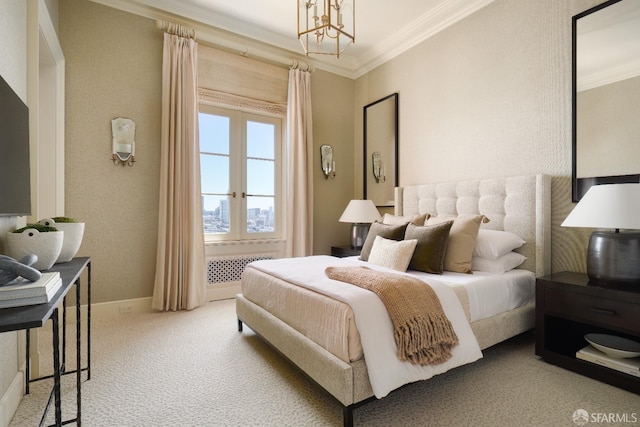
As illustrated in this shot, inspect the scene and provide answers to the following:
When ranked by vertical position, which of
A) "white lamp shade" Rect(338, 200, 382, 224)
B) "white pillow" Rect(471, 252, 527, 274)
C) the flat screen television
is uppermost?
the flat screen television

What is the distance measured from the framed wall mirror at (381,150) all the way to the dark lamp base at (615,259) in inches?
89.3

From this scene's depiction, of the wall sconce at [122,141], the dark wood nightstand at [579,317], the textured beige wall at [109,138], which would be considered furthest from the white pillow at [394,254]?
the wall sconce at [122,141]

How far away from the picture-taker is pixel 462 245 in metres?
2.48

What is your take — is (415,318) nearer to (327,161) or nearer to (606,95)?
(606,95)

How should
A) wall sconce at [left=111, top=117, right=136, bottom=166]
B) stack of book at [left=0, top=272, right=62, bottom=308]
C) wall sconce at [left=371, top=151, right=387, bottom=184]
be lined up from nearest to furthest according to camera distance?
stack of book at [left=0, top=272, right=62, bottom=308], wall sconce at [left=111, top=117, right=136, bottom=166], wall sconce at [left=371, top=151, right=387, bottom=184]

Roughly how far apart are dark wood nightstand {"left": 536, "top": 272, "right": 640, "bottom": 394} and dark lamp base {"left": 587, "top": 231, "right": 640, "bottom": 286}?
0.20ft

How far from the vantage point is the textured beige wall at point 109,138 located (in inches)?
119

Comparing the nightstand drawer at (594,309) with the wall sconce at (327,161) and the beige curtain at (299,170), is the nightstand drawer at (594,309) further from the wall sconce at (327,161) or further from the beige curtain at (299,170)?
the wall sconce at (327,161)

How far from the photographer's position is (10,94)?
1.47 meters

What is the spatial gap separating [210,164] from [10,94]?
7.56 ft

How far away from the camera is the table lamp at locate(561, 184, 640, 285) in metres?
1.80

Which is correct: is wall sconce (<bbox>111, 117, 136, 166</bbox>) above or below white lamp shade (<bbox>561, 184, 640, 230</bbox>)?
above

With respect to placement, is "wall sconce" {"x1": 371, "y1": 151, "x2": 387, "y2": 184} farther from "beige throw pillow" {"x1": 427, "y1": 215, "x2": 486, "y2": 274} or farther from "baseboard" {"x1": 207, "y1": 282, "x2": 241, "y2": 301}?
"baseboard" {"x1": 207, "y1": 282, "x2": 241, "y2": 301}

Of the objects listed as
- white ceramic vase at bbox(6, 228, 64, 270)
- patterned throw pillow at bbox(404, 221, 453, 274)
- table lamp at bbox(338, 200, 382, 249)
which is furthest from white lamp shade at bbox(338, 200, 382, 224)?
white ceramic vase at bbox(6, 228, 64, 270)
